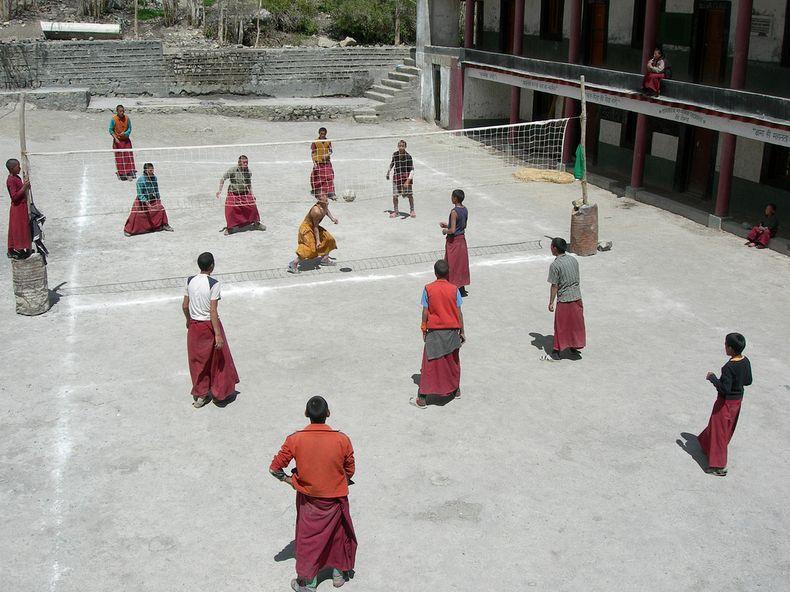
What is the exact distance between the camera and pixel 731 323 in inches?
454

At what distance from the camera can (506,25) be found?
27.1 m

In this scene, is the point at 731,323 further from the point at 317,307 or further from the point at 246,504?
the point at 246,504

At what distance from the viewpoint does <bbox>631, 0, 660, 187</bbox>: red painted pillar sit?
17703mm

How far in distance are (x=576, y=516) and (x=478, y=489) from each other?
0.90m

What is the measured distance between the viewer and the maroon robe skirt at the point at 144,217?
50.6ft

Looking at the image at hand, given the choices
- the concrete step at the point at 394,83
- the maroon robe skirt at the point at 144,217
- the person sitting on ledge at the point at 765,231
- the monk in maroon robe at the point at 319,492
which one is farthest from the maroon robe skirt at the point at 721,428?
the concrete step at the point at 394,83

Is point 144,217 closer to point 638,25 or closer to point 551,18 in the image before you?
point 638,25

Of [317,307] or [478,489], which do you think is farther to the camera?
[317,307]

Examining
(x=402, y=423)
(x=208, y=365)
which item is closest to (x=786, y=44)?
(x=402, y=423)

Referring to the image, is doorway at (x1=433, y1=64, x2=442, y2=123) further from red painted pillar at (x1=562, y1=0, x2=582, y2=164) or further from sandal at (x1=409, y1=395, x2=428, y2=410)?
sandal at (x1=409, y1=395, x2=428, y2=410)

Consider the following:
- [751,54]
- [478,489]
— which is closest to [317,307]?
[478,489]

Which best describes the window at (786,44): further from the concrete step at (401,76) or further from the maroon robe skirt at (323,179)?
the concrete step at (401,76)

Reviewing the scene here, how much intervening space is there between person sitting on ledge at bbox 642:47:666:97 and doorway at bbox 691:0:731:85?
180 centimetres

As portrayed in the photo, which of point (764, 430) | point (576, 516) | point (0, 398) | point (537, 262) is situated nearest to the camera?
point (576, 516)
